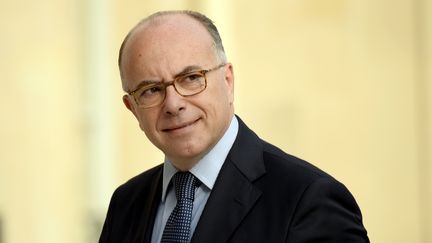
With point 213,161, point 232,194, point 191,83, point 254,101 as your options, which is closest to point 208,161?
point 213,161

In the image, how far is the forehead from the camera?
228cm

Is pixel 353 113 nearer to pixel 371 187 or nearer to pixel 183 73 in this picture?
pixel 371 187

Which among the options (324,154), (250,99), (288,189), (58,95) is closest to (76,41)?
(58,95)

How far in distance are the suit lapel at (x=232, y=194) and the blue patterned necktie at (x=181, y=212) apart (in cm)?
5

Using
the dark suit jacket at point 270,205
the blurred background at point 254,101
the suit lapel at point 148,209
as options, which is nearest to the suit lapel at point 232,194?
the dark suit jacket at point 270,205

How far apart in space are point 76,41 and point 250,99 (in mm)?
1165

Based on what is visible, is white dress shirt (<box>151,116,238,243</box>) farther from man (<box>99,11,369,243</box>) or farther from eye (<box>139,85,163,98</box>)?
eye (<box>139,85,163,98</box>)

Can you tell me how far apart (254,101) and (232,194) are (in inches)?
127

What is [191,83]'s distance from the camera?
89.8 inches

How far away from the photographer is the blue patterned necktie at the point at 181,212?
7.58 ft

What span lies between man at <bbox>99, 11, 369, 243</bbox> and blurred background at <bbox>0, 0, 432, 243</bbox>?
279cm

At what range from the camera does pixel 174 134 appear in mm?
2297

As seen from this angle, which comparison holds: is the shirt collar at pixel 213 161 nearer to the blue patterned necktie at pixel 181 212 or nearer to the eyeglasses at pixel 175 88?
the blue patterned necktie at pixel 181 212

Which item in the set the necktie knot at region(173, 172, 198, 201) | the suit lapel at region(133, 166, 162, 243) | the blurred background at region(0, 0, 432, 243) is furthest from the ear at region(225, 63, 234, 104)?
the blurred background at region(0, 0, 432, 243)
